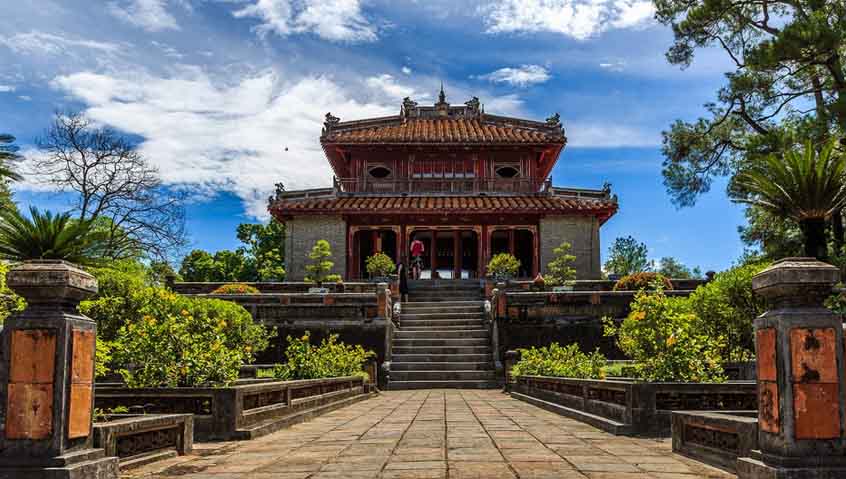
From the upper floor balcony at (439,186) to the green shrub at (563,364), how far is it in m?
15.7

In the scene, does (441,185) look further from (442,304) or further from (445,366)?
(445,366)

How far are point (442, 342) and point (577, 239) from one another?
11.7m

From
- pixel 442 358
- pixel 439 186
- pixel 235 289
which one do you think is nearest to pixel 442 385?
pixel 442 358

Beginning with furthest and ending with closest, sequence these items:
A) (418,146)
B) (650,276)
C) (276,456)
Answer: (418,146) → (650,276) → (276,456)

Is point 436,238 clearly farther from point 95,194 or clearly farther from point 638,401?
point 638,401

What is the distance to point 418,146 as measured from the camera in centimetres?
3116

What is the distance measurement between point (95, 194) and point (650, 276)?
18.8m

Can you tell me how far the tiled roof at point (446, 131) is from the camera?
30891 mm

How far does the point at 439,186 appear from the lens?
31062 mm

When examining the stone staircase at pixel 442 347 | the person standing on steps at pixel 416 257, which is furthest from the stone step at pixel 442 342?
the person standing on steps at pixel 416 257

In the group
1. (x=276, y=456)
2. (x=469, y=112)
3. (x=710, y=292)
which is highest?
(x=469, y=112)

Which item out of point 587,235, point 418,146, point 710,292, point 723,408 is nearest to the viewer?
point 723,408

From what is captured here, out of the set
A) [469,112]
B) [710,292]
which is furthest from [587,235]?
[710,292]

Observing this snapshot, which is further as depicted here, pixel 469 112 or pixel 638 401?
pixel 469 112
